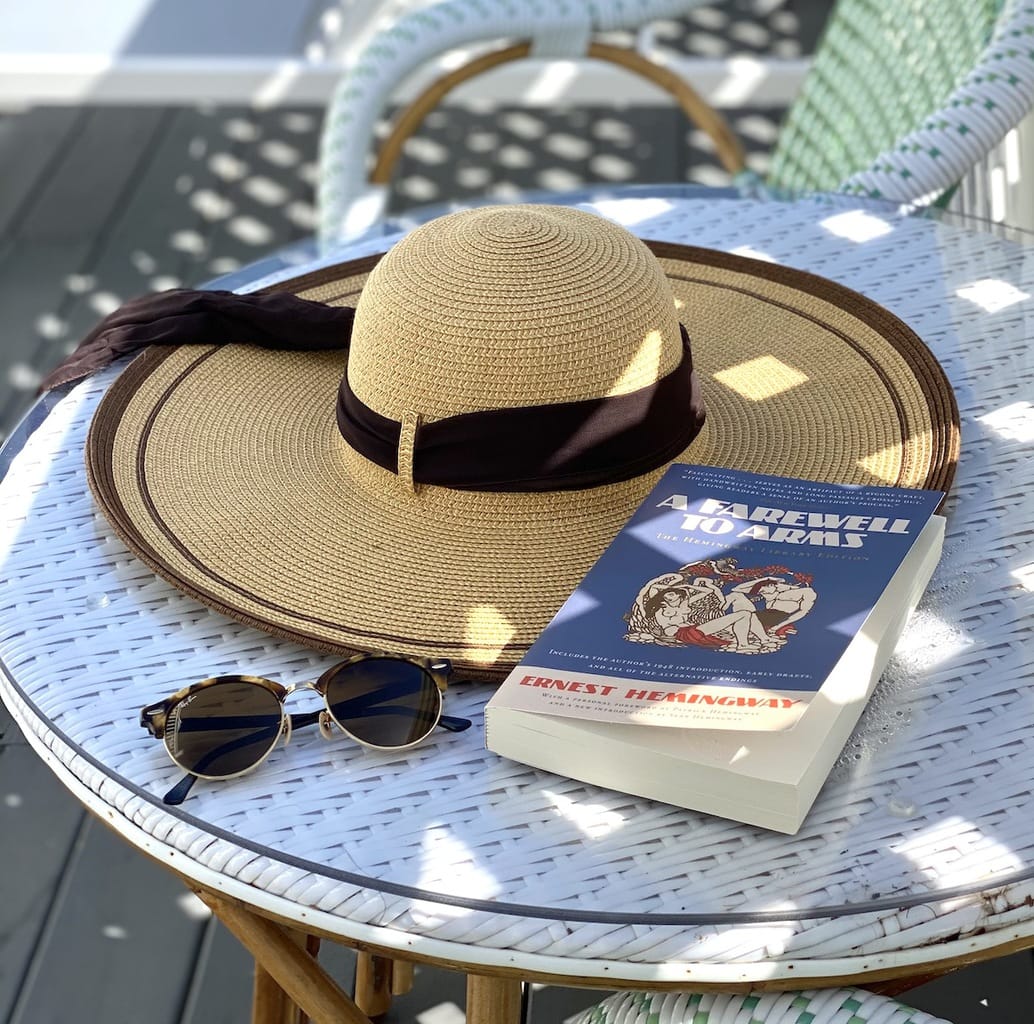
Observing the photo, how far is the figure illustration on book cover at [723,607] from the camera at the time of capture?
76cm

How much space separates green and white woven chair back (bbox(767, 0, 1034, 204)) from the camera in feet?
4.40

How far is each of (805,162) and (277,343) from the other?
103 centimetres

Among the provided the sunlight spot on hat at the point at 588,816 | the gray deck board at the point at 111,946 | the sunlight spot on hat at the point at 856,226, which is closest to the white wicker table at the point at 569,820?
the sunlight spot on hat at the point at 588,816

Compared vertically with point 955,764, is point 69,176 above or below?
below

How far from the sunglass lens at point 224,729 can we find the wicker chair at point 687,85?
1.06 m

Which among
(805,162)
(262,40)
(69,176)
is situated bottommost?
(69,176)

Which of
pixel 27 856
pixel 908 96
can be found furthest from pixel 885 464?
pixel 27 856

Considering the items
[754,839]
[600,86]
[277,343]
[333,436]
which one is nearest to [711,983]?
[754,839]

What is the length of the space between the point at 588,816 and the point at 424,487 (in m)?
0.30

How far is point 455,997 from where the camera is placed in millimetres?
1360

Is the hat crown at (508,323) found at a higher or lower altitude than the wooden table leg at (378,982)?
higher

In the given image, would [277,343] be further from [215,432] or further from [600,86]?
[600,86]

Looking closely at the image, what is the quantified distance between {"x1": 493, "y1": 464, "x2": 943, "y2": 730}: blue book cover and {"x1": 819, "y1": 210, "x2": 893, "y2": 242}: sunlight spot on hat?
49 centimetres

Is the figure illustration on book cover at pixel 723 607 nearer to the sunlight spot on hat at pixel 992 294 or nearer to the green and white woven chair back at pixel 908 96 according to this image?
the sunlight spot on hat at pixel 992 294
